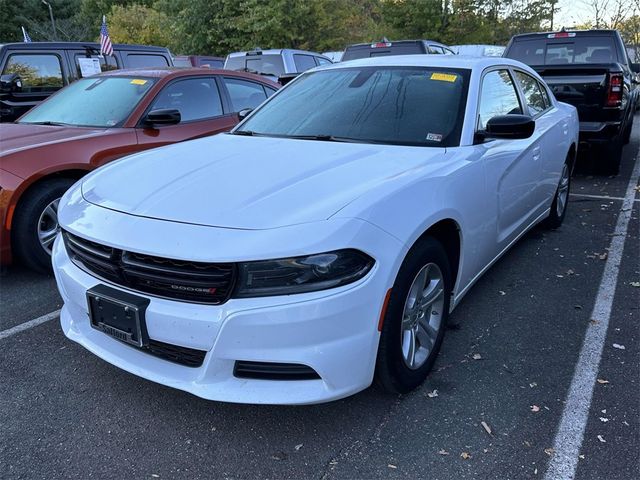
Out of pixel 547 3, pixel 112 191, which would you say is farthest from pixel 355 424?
pixel 547 3

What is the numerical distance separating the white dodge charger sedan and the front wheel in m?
1.88

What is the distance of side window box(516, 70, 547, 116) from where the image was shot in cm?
437

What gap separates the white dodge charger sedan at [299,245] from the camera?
209 centimetres

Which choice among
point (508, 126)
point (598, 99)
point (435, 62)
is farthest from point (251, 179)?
point (598, 99)

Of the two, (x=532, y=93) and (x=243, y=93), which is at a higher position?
(x=532, y=93)

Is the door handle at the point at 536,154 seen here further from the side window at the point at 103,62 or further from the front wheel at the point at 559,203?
the side window at the point at 103,62

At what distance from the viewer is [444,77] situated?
348 cm

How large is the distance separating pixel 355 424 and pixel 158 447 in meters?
0.88

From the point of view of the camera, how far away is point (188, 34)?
26.1 meters

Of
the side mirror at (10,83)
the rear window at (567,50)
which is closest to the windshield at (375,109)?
the side mirror at (10,83)

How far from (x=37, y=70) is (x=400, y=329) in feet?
25.3

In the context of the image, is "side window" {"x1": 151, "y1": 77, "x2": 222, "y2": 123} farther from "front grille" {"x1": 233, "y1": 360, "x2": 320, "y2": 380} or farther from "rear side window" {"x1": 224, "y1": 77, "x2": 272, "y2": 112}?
"front grille" {"x1": 233, "y1": 360, "x2": 320, "y2": 380}

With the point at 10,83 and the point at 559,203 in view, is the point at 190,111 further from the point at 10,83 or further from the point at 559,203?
the point at 559,203

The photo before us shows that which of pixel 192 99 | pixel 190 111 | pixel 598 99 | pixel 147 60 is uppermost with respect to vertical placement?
pixel 147 60
